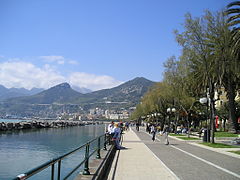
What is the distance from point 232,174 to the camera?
10.4 metres

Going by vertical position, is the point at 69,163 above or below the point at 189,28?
below

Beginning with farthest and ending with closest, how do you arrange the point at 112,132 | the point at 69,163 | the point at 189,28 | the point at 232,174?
the point at 189,28, the point at 112,132, the point at 69,163, the point at 232,174

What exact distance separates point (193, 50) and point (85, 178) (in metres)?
20.2

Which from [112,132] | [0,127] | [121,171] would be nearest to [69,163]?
[112,132]

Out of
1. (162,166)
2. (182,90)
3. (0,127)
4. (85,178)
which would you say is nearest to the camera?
(85,178)

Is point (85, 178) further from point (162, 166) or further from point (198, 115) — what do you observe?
point (198, 115)

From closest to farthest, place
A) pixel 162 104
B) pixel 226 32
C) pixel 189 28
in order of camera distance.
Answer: pixel 226 32 → pixel 189 28 → pixel 162 104

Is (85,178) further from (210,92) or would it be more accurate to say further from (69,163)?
(210,92)

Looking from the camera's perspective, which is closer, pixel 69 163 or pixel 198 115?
pixel 69 163

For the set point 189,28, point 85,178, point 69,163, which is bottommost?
point 69,163

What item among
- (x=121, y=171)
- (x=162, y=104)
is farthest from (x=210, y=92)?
(x=162, y=104)

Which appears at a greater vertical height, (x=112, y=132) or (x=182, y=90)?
(x=182, y=90)

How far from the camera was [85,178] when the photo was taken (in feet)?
26.2

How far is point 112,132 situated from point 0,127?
42900mm
